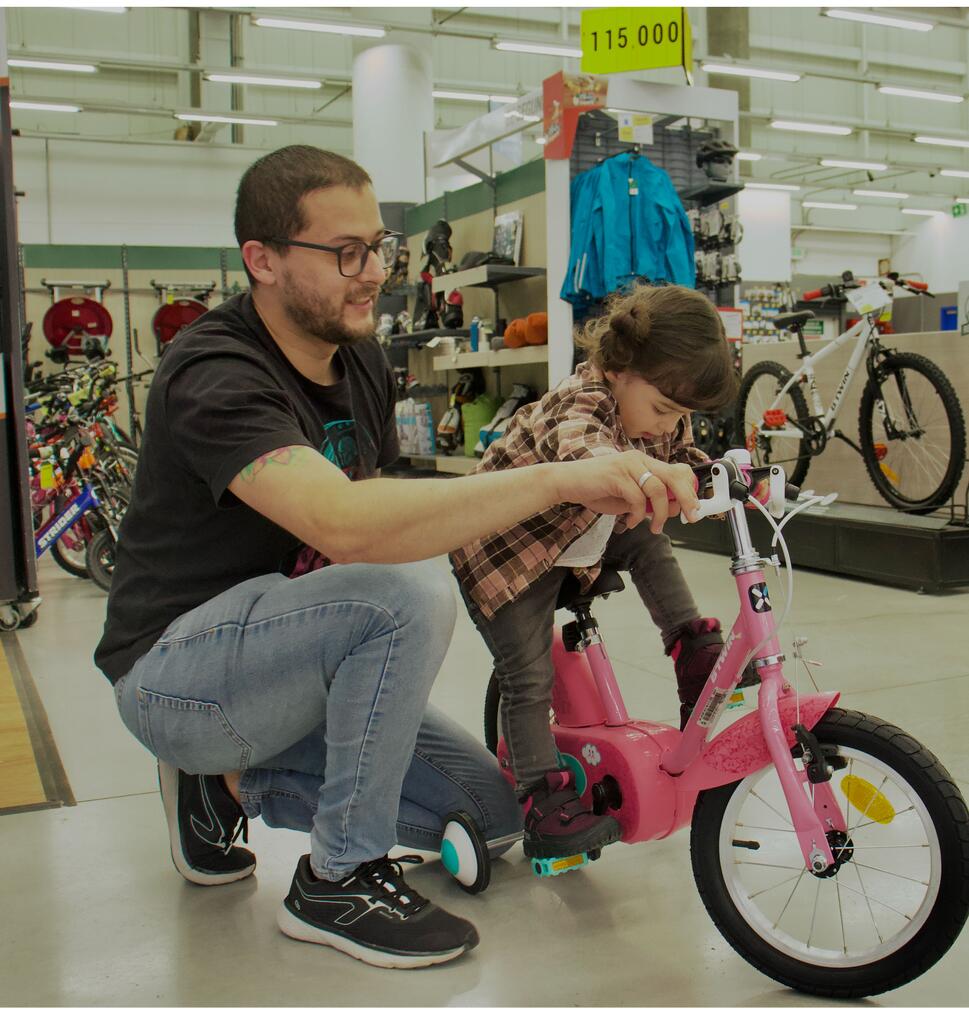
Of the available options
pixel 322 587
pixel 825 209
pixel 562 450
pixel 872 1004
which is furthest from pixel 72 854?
pixel 825 209

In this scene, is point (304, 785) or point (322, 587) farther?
point (304, 785)

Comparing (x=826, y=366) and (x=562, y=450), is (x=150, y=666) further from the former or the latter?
(x=826, y=366)

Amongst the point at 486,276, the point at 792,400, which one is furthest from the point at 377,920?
the point at 486,276

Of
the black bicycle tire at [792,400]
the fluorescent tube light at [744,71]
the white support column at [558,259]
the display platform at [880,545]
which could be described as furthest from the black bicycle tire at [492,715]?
the fluorescent tube light at [744,71]

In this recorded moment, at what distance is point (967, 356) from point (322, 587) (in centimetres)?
423

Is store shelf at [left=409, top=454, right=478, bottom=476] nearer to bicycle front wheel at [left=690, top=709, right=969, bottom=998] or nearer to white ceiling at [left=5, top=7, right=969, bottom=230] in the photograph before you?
bicycle front wheel at [left=690, top=709, right=969, bottom=998]

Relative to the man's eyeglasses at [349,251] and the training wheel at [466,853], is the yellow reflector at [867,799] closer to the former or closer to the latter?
the training wheel at [466,853]

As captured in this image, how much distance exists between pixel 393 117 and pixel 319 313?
380 inches

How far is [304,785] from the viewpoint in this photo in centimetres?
171

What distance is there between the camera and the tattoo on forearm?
1.33 metres

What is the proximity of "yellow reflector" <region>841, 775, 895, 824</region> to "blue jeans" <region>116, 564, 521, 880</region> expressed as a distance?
23.8 inches

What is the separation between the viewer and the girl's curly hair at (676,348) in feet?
5.60

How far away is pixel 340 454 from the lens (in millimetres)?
1716

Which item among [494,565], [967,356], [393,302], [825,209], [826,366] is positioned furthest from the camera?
[825,209]
